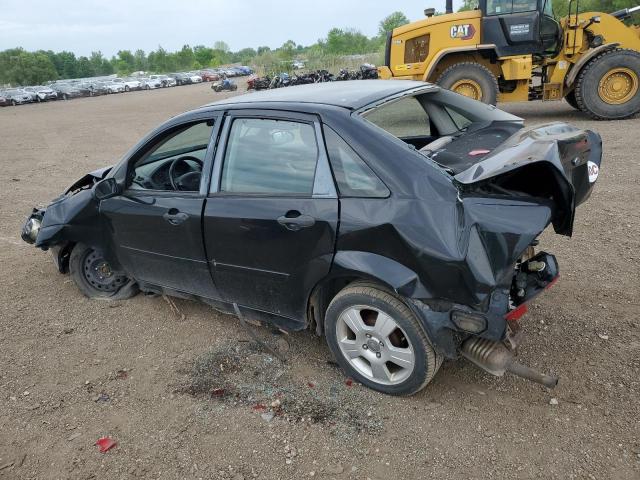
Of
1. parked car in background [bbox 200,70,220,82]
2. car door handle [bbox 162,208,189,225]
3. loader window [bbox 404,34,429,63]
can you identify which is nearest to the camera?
car door handle [bbox 162,208,189,225]

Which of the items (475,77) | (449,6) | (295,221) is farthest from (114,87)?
(295,221)

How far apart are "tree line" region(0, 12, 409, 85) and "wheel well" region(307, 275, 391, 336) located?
151ft

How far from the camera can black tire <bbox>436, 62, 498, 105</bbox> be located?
10.2 meters

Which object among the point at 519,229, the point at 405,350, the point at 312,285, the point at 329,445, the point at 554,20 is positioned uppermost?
the point at 554,20

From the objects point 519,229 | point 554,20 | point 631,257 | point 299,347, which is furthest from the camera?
point 554,20

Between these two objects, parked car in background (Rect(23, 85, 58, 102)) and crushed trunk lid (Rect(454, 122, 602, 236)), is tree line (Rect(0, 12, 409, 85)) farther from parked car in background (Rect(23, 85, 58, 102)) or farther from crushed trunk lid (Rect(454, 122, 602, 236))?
crushed trunk lid (Rect(454, 122, 602, 236))

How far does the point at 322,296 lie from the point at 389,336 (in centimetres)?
49

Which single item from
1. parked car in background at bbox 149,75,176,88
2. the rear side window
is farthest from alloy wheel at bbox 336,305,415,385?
parked car in background at bbox 149,75,176,88

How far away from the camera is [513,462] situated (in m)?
2.42

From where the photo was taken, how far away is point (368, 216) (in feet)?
8.63

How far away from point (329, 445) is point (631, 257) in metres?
3.26

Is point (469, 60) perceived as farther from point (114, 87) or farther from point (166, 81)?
point (166, 81)

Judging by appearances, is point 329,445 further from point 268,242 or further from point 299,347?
point 268,242

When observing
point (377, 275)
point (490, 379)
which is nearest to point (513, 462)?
point (490, 379)
